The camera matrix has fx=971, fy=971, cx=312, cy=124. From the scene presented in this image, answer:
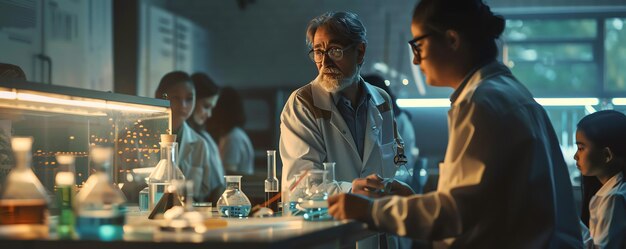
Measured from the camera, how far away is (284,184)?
3.05m

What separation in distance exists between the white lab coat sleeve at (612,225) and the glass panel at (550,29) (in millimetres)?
3992

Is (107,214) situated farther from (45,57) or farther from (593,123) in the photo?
(45,57)

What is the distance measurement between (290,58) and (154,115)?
461 cm

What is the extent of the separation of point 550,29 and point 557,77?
37 centimetres

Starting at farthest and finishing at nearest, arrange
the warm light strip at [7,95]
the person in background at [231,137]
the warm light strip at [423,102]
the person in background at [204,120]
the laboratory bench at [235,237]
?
the warm light strip at [423,102] → the person in background at [231,137] → the person in background at [204,120] → the warm light strip at [7,95] → the laboratory bench at [235,237]

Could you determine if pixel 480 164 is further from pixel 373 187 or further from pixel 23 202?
pixel 23 202

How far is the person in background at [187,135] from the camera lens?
500cm

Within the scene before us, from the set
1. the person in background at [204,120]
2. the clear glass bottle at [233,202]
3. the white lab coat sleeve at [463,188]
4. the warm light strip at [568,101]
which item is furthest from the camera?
the warm light strip at [568,101]

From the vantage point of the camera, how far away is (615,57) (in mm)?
7078

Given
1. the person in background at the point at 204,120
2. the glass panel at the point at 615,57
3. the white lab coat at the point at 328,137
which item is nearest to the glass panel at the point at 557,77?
the glass panel at the point at 615,57

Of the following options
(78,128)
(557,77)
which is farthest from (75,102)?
(557,77)

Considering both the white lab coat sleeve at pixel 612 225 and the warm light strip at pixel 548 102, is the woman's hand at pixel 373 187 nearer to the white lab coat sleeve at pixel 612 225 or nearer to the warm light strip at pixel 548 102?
the white lab coat sleeve at pixel 612 225

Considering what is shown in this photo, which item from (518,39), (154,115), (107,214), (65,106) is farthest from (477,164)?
(518,39)

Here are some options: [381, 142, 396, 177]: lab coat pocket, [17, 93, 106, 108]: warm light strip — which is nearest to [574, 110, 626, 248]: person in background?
[381, 142, 396, 177]: lab coat pocket
